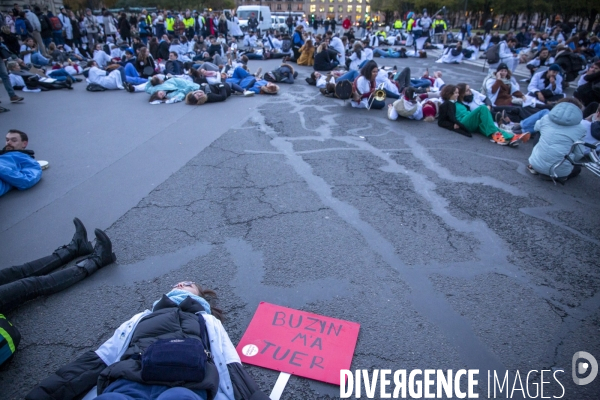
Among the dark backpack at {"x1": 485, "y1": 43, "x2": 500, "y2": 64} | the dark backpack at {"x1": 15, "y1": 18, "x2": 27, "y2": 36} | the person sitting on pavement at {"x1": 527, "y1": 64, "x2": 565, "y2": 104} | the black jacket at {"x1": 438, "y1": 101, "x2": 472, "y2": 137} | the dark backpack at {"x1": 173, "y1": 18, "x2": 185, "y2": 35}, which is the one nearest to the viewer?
the black jacket at {"x1": 438, "y1": 101, "x2": 472, "y2": 137}

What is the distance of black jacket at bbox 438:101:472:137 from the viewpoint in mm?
7987

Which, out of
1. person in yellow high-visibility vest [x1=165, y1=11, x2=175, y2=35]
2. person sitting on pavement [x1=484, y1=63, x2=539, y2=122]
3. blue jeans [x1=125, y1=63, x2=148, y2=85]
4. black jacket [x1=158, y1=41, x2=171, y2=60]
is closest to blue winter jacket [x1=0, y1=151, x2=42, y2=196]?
blue jeans [x1=125, y1=63, x2=148, y2=85]

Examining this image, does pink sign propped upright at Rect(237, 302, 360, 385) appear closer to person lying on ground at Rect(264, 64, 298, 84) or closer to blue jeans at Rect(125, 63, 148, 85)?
person lying on ground at Rect(264, 64, 298, 84)

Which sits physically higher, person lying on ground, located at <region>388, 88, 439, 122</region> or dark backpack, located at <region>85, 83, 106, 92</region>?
person lying on ground, located at <region>388, 88, 439, 122</region>

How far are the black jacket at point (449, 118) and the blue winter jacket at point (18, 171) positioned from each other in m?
7.62

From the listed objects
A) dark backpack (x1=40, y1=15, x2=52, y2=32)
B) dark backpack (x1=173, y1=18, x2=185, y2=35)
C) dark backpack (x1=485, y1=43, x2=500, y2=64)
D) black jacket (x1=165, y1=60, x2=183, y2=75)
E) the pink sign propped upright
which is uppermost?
dark backpack (x1=40, y1=15, x2=52, y2=32)

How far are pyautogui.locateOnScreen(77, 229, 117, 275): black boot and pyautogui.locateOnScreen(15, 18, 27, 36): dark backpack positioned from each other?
16973 mm

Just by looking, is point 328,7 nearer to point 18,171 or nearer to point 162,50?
point 162,50

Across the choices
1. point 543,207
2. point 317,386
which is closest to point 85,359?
point 317,386

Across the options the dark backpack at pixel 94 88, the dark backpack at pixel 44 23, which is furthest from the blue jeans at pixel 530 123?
the dark backpack at pixel 44 23

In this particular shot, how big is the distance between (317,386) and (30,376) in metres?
2.03

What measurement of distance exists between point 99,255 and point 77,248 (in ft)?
1.04

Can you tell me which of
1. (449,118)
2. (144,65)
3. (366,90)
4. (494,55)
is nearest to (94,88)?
(144,65)

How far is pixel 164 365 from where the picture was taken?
215cm
